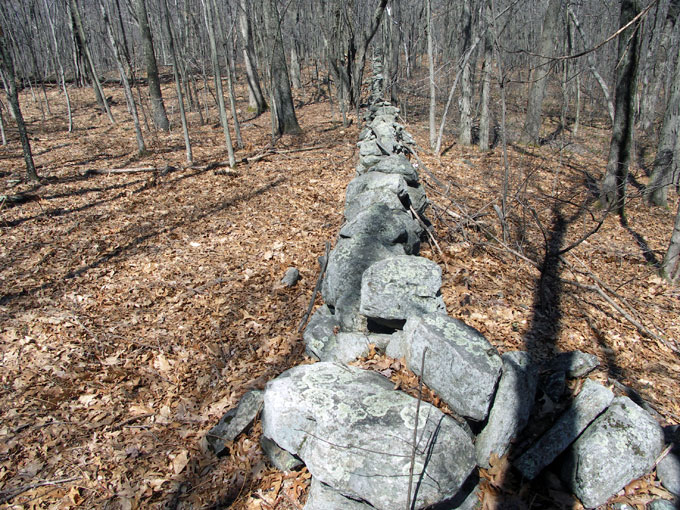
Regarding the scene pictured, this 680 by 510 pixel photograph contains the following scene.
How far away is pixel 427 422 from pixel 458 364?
1.55ft

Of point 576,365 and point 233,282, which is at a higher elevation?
point 576,365

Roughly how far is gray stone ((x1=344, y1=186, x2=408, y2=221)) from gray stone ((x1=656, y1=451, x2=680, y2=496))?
3.44 meters

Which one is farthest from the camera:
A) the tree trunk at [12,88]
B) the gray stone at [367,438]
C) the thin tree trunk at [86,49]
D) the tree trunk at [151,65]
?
the thin tree trunk at [86,49]

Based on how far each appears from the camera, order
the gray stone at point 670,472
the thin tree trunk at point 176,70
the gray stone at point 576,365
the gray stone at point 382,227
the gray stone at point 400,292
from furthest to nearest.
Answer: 1. the thin tree trunk at point 176,70
2. the gray stone at point 382,227
3. the gray stone at point 400,292
4. the gray stone at point 576,365
5. the gray stone at point 670,472

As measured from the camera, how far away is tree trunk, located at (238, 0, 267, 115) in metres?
15.1

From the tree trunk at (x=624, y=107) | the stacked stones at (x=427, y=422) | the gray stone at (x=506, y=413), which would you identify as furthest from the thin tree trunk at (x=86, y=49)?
the gray stone at (x=506, y=413)

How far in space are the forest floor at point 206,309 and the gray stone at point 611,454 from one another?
13cm

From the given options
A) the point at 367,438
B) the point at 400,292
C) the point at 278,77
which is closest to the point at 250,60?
the point at 278,77

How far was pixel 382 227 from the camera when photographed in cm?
434

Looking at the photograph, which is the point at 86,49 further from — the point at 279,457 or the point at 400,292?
the point at 279,457

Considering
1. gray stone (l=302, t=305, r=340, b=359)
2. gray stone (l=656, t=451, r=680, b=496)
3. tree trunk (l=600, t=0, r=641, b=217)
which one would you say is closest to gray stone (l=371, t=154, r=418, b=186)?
gray stone (l=302, t=305, r=340, b=359)

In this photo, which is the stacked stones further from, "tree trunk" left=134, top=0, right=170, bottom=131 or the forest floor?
"tree trunk" left=134, top=0, right=170, bottom=131

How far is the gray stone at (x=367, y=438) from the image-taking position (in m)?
2.22

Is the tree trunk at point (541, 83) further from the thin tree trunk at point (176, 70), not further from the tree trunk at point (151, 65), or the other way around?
the tree trunk at point (151, 65)
